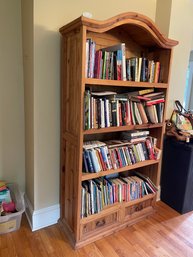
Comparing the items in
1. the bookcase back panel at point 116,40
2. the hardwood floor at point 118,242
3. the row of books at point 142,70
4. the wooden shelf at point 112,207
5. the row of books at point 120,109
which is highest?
the bookcase back panel at point 116,40

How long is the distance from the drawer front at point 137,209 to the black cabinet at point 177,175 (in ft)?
1.05

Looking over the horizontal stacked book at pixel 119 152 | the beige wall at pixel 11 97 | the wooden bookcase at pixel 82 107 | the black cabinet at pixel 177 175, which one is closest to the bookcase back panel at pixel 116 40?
the wooden bookcase at pixel 82 107

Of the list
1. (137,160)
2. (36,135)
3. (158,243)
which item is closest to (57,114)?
(36,135)

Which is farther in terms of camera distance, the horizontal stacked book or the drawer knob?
the drawer knob

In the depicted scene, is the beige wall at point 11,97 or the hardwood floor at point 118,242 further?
the beige wall at point 11,97

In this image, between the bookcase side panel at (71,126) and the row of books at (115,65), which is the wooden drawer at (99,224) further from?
the row of books at (115,65)

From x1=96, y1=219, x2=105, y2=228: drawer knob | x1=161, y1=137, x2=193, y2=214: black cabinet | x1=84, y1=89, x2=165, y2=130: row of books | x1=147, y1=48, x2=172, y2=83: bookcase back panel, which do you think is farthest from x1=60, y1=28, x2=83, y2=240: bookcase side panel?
x1=161, y1=137, x2=193, y2=214: black cabinet

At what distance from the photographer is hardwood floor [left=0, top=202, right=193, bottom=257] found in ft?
5.26

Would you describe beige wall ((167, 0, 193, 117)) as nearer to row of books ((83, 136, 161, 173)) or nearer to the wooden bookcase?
the wooden bookcase

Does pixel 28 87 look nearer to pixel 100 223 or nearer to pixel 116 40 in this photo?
pixel 116 40

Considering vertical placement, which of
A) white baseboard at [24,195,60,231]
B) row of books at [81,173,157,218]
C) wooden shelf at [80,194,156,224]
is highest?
row of books at [81,173,157,218]

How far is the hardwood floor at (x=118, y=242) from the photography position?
1.60 m

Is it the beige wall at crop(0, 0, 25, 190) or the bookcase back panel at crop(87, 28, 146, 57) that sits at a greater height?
the bookcase back panel at crop(87, 28, 146, 57)

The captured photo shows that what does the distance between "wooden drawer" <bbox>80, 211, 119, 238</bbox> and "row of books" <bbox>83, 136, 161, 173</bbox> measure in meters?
0.46
